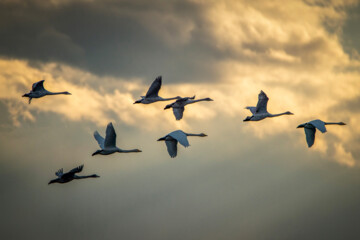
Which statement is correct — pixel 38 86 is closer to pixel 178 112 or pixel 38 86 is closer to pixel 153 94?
pixel 153 94

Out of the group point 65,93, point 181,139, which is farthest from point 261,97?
point 65,93

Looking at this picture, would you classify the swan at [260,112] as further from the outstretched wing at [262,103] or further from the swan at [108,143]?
the swan at [108,143]

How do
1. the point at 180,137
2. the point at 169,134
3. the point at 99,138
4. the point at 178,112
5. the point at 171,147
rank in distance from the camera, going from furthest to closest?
the point at 178,112 → the point at 99,138 → the point at 171,147 → the point at 169,134 → the point at 180,137

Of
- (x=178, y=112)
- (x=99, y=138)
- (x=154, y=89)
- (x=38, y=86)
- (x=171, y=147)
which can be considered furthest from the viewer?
(x=178, y=112)

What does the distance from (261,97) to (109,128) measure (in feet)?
51.1

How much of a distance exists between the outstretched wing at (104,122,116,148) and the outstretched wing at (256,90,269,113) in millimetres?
15065

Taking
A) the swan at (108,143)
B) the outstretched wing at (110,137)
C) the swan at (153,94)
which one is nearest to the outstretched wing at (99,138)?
the swan at (108,143)

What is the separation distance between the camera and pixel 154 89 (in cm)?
7969

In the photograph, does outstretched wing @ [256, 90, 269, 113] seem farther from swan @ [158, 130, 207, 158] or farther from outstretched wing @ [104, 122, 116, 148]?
outstretched wing @ [104, 122, 116, 148]

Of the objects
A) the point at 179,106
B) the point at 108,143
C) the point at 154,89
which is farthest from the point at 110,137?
the point at 179,106

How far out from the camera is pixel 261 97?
249ft

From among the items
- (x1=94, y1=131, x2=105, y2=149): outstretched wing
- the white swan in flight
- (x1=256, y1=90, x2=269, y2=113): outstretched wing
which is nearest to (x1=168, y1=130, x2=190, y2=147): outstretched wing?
(x1=256, y1=90, x2=269, y2=113): outstretched wing

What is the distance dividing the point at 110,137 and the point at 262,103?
15860 mm

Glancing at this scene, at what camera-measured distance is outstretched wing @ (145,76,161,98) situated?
7862 cm
